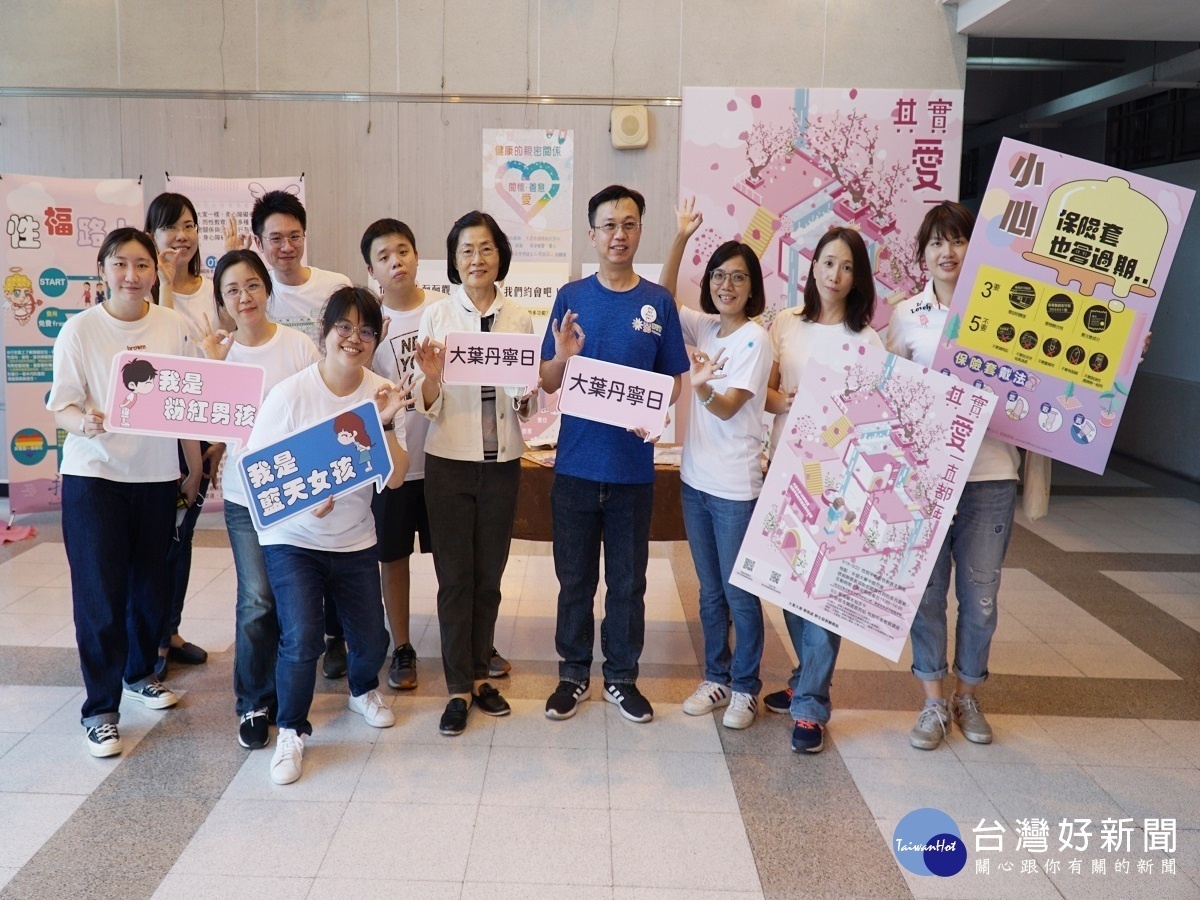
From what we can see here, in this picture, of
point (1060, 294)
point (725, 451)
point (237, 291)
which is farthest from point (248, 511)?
point (1060, 294)

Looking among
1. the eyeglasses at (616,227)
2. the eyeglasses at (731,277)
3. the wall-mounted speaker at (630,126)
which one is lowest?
the eyeglasses at (731,277)

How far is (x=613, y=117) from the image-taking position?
219 inches

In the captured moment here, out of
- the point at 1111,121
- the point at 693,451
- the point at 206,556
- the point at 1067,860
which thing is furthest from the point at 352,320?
the point at 1111,121

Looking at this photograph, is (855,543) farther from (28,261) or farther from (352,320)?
(28,261)

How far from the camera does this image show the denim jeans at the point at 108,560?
2814 mm

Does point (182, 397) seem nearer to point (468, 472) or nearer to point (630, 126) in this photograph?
point (468, 472)

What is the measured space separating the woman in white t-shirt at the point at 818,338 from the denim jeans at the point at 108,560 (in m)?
1.92

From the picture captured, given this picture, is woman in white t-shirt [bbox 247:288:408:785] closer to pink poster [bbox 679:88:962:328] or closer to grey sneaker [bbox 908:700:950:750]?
grey sneaker [bbox 908:700:950:750]

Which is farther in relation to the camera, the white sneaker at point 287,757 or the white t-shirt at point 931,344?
the white t-shirt at point 931,344

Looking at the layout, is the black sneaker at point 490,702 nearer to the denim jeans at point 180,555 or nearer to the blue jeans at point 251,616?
the blue jeans at point 251,616

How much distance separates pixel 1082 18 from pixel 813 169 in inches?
61.4

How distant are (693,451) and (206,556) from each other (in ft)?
9.93

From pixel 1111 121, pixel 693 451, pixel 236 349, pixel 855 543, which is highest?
pixel 1111 121

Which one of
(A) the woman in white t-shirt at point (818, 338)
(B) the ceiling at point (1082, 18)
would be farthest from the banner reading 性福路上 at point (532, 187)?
(A) the woman in white t-shirt at point (818, 338)
